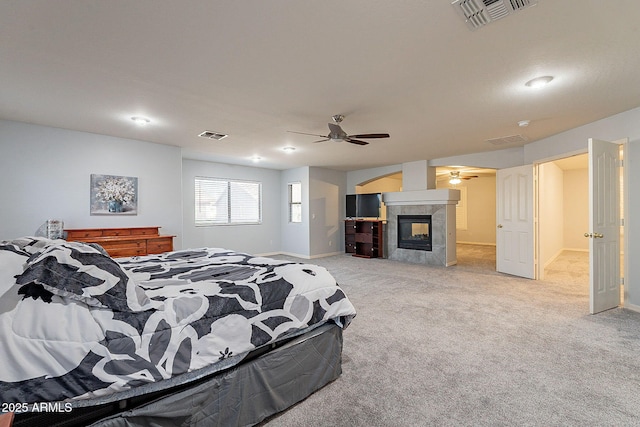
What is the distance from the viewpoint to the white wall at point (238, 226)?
6.95 metres

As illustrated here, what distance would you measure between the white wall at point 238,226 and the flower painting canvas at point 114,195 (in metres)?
1.88

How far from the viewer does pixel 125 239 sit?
4.53m

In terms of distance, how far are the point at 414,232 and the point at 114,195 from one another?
6544 mm

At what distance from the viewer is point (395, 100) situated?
3.36m

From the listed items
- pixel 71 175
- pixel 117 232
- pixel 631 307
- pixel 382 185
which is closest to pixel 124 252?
pixel 117 232

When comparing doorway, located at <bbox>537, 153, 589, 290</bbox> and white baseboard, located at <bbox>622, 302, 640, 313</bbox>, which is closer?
white baseboard, located at <bbox>622, 302, 640, 313</bbox>

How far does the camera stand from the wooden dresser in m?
4.33

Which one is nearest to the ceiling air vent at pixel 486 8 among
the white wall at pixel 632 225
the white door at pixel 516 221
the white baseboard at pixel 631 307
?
the white wall at pixel 632 225

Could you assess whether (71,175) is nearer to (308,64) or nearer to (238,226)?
(238,226)

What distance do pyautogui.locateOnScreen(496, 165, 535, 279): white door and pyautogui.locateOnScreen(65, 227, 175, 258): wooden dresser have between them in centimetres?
641

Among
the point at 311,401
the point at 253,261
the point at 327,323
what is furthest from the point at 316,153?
the point at 311,401

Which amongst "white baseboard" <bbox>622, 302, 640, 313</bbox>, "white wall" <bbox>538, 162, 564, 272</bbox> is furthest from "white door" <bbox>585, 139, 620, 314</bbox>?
"white wall" <bbox>538, 162, 564, 272</bbox>

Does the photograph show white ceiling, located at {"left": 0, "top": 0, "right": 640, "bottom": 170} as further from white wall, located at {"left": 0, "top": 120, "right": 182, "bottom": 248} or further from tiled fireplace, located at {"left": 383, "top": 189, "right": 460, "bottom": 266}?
tiled fireplace, located at {"left": 383, "top": 189, "right": 460, "bottom": 266}

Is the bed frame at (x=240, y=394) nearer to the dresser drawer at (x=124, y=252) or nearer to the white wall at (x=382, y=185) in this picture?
the dresser drawer at (x=124, y=252)
